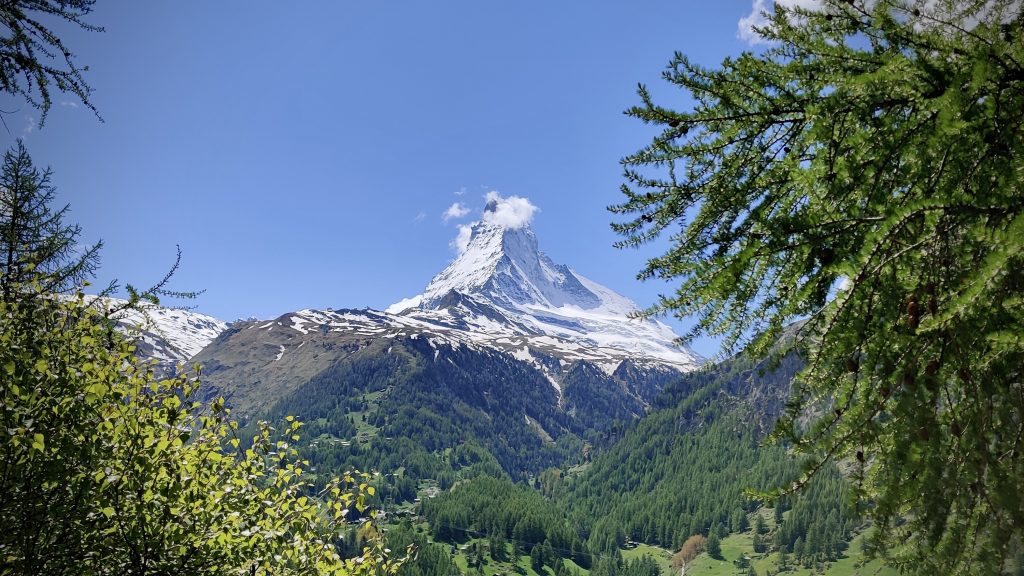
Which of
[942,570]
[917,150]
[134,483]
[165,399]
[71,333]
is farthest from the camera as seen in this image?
[71,333]

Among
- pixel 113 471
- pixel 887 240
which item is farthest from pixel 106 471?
pixel 887 240

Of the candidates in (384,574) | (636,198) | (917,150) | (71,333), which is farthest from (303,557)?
(917,150)

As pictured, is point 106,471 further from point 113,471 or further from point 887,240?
point 887,240

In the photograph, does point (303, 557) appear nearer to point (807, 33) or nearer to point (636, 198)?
point (636, 198)

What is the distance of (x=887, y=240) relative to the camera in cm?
309

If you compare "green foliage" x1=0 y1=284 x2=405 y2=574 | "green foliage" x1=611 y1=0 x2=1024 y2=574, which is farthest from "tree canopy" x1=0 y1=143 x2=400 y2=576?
"green foliage" x1=611 y1=0 x2=1024 y2=574

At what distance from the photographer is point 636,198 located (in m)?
4.54

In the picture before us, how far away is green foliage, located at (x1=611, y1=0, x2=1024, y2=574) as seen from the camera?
3193 millimetres

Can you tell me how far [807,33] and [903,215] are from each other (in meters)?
1.78

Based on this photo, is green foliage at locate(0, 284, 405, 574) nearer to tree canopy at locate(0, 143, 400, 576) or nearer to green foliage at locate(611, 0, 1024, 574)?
tree canopy at locate(0, 143, 400, 576)

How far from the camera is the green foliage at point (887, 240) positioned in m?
3.19

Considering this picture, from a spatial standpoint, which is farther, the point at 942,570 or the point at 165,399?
the point at 165,399

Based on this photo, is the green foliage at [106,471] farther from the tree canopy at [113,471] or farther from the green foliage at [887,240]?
the green foliage at [887,240]

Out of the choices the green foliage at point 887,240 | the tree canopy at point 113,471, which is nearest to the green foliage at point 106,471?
the tree canopy at point 113,471
